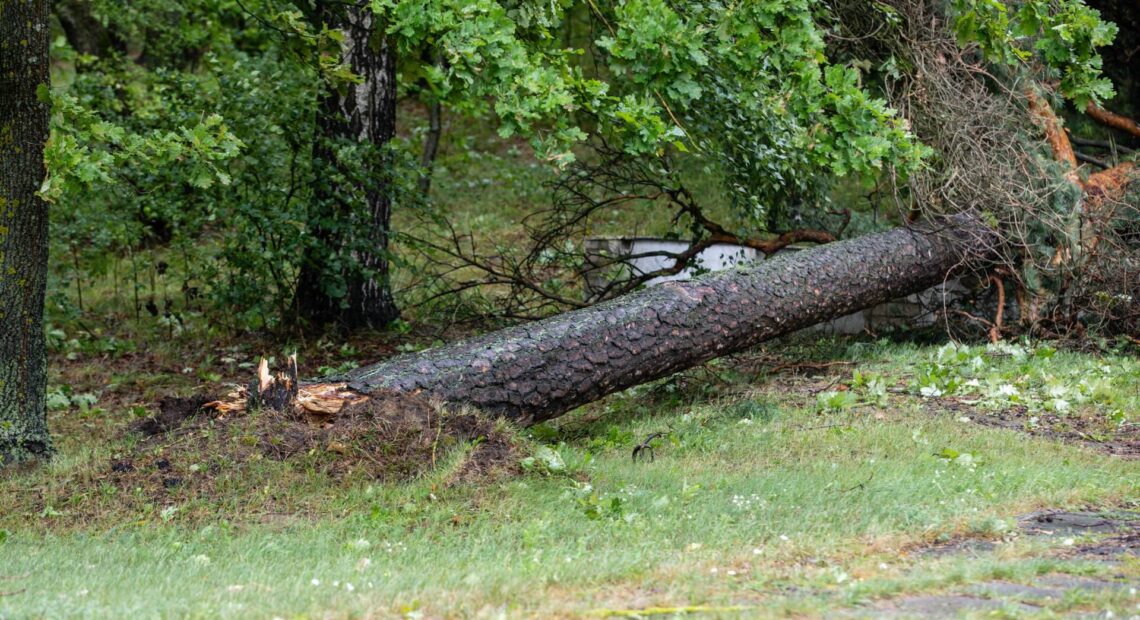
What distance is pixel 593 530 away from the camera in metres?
4.72

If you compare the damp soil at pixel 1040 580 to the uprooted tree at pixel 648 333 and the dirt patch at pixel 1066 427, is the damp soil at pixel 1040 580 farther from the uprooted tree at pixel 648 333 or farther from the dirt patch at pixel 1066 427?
the uprooted tree at pixel 648 333

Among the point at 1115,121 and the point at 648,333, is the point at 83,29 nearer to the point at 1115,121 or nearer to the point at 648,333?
the point at 648,333

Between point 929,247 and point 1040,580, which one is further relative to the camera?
point 929,247

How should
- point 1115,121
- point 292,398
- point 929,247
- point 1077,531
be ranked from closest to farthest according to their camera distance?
point 1077,531 → point 292,398 → point 929,247 → point 1115,121

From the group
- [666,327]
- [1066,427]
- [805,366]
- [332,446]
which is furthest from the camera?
[805,366]

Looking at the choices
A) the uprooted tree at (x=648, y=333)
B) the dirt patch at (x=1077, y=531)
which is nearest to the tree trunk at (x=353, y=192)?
the uprooted tree at (x=648, y=333)

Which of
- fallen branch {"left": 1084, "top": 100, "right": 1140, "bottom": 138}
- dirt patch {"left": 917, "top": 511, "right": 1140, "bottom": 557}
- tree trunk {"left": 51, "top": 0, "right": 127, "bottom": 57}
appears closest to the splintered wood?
dirt patch {"left": 917, "top": 511, "right": 1140, "bottom": 557}

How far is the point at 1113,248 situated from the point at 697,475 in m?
5.20

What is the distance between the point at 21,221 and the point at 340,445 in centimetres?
232

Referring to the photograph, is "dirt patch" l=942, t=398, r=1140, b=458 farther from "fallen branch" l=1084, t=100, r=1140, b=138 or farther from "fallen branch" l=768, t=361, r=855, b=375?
"fallen branch" l=1084, t=100, r=1140, b=138

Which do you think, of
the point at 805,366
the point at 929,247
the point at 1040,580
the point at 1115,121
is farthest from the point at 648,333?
the point at 1115,121

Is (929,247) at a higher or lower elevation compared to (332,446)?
higher

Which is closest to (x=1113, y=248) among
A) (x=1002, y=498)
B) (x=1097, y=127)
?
(x=1097, y=127)

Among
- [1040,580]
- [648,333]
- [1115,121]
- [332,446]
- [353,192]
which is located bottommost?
[332,446]
